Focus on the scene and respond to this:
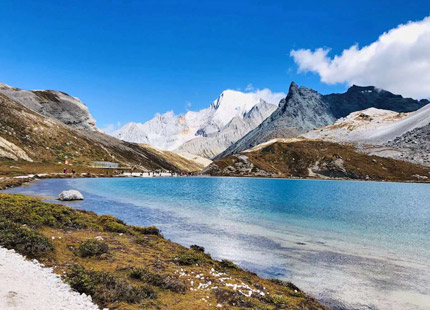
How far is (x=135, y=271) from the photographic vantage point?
48.6 ft

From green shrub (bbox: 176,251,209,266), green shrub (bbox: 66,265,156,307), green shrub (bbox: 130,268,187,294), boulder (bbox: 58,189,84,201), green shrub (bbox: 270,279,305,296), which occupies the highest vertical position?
green shrub (bbox: 66,265,156,307)

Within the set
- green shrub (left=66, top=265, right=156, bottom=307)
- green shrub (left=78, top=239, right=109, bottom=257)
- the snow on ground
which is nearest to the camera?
the snow on ground

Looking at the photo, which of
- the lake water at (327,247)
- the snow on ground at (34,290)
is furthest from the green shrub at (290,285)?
the snow on ground at (34,290)

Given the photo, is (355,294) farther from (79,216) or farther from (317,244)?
(79,216)

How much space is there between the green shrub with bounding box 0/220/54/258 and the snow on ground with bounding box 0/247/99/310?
190 cm

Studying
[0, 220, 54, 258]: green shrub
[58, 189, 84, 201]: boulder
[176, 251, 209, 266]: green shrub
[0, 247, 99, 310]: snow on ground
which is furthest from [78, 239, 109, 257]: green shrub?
[58, 189, 84, 201]: boulder

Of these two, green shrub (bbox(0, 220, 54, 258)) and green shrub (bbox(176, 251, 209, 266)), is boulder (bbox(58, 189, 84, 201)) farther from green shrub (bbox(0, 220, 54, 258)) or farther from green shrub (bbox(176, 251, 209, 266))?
green shrub (bbox(176, 251, 209, 266))

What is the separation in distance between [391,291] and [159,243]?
17.0 meters

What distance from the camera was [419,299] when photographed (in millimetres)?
16781

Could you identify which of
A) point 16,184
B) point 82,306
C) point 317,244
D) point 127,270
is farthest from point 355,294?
point 16,184

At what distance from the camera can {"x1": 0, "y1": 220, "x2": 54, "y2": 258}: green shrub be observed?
16172 millimetres

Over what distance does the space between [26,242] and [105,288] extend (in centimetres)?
804

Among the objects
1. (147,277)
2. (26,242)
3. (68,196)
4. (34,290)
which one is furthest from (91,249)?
(68,196)

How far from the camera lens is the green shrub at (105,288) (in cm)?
1180
